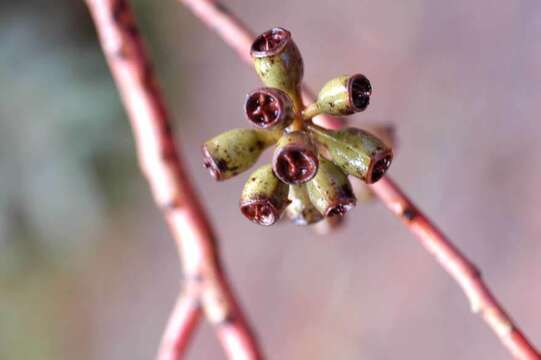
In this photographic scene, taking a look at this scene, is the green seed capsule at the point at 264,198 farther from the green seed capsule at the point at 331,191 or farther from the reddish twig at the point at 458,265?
the reddish twig at the point at 458,265

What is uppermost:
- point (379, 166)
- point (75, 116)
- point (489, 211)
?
point (75, 116)

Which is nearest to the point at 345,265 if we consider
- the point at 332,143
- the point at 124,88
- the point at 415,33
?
the point at 415,33

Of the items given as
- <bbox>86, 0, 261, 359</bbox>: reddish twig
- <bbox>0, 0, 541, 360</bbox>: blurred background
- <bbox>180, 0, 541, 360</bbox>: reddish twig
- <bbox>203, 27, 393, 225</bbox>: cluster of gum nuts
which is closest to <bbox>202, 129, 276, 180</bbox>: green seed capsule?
<bbox>203, 27, 393, 225</bbox>: cluster of gum nuts

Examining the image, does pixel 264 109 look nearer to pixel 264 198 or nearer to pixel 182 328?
pixel 264 198

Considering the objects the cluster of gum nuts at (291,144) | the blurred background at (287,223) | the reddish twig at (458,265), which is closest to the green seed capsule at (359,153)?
the cluster of gum nuts at (291,144)

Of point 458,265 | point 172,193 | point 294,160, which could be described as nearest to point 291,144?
point 294,160

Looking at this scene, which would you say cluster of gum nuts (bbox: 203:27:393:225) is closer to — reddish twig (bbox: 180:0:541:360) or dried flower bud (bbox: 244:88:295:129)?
dried flower bud (bbox: 244:88:295:129)

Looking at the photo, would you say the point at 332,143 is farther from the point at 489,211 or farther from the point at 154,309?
the point at 154,309
